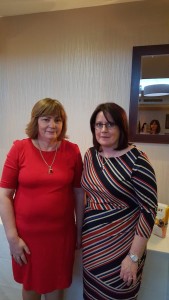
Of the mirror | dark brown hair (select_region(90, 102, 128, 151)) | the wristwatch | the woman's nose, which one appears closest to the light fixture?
the mirror

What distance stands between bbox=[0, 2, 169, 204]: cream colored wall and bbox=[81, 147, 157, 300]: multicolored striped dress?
766 mm

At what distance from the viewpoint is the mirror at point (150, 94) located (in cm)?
146

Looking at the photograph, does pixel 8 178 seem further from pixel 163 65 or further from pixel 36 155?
pixel 163 65

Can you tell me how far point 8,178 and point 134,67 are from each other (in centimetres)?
108

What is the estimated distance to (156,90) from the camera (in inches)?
58.4

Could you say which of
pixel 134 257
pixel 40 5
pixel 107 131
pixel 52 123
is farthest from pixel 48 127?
pixel 40 5

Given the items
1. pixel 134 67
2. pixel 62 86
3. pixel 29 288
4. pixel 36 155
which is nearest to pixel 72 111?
pixel 62 86

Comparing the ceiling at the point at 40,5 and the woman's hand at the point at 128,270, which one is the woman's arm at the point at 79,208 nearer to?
the woman's hand at the point at 128,270

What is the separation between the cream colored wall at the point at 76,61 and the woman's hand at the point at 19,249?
94 centimetres

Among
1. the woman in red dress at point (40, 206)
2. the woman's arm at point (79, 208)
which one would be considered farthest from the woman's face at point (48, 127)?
the woman's arm at point (79, 208)

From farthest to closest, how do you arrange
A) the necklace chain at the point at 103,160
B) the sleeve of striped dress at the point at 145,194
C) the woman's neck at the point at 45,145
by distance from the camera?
the woman's neck at the point at 45,145 → the necklace chain at the point at 103,160 → the sleeve of striped dress at the point at 145,194

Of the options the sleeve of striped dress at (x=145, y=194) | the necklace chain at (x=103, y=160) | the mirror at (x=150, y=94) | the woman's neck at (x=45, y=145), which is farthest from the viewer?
the mirror at (x=150, y=94)

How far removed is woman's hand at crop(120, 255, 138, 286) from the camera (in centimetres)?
84

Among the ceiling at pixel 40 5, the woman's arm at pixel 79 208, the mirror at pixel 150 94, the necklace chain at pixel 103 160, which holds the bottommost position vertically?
the woman's arm at pixel 79 208
